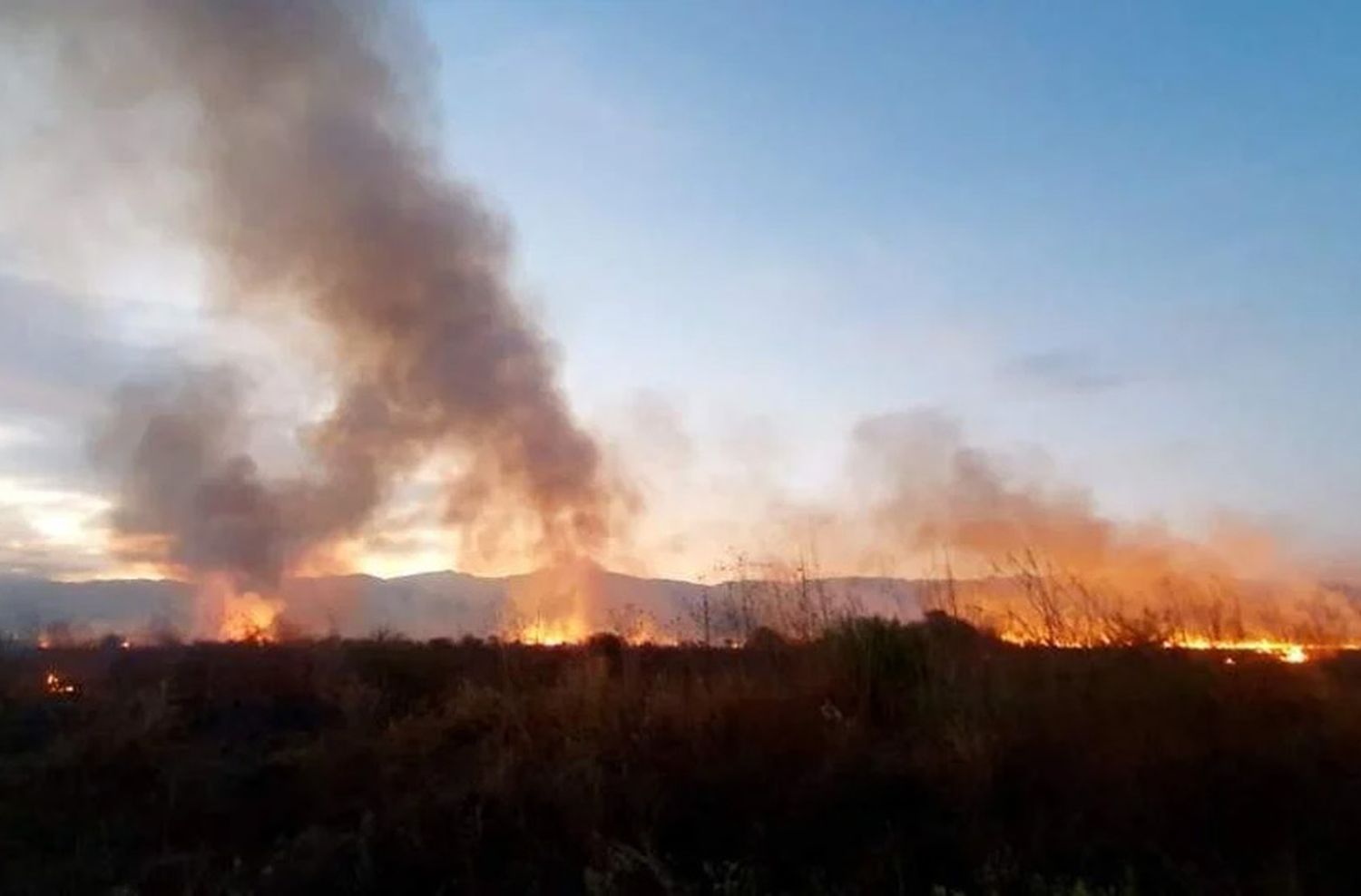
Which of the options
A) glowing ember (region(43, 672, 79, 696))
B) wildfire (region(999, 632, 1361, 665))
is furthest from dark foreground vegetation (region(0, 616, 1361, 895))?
glowing ember (region(43, 672, 79, 696))

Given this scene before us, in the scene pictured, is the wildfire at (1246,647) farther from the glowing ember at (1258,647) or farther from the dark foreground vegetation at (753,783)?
the dark foreground vegetation at (753,783)

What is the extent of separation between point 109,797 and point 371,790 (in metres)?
2.32

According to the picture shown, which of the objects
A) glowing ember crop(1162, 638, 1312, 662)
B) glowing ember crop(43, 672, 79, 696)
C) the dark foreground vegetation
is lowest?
the dark foreground vegetation

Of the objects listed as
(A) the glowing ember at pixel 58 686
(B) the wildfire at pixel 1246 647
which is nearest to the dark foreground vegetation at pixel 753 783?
(B) the wildfire at pixel 1246 647

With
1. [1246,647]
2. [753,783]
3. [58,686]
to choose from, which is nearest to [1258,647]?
[1246,647]

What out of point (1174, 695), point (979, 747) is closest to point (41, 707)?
point (979, 747)

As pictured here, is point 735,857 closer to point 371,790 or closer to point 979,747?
point 979,747

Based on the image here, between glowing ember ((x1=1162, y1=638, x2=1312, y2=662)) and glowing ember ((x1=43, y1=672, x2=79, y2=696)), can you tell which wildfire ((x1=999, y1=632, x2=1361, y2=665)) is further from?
glowing ember ((x1=43, y1=672, x2=79, y2=696))

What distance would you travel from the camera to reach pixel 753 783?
10.1 meters

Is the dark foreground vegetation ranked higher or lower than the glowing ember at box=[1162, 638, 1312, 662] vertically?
lower

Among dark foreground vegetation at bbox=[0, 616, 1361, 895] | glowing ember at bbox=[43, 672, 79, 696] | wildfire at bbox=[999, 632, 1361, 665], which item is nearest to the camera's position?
dark foreground vegetation at bbox=[0, 616, 1361, 895]

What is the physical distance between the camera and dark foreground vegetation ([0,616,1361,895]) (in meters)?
8.80

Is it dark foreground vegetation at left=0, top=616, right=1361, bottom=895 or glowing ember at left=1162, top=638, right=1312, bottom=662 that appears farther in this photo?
glowing ember at left=1162, top=638, right=1312, bottom=662

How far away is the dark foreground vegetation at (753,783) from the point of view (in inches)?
347
